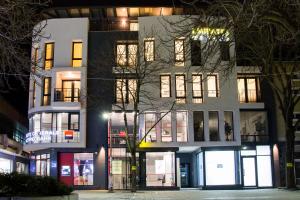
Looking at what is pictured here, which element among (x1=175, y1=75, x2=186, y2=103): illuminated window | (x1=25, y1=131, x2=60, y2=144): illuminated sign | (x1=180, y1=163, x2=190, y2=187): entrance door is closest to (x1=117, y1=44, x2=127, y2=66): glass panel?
(x1=175, y1=75, x2=186, y2=103): illuminated window

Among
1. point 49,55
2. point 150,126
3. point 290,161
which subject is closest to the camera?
point 290,161

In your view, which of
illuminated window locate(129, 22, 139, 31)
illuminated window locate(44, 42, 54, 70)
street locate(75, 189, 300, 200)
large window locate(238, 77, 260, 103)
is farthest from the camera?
illuminated window locate(129, 22, 139, 31)

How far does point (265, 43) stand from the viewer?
1783 cm

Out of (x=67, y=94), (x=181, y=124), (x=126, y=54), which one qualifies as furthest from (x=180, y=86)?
(x=67, y=94)

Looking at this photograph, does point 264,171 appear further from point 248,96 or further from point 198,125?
point 198,125

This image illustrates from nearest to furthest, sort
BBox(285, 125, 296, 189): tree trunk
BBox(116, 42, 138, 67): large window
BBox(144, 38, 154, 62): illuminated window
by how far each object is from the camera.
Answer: BBox(285, 125, 296, 189): tree trunk → BBox(116, 42, 138, 67): large window → BBox(144, 38, 154, 62): illuminated window

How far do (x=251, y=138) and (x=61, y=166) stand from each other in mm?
16148

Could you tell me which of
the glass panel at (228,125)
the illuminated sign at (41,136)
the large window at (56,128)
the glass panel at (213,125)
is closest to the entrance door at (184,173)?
the glass panel at (213,125)

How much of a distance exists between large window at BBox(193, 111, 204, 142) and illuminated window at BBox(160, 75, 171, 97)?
2870mm

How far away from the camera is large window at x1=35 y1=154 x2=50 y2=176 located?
42.6m

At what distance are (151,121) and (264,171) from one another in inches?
403

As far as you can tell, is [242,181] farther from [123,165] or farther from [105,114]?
[105,114]

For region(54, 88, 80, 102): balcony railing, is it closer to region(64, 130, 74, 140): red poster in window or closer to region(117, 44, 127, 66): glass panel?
region(64, 130, 74, 140): red poster in window

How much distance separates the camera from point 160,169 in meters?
41.8
